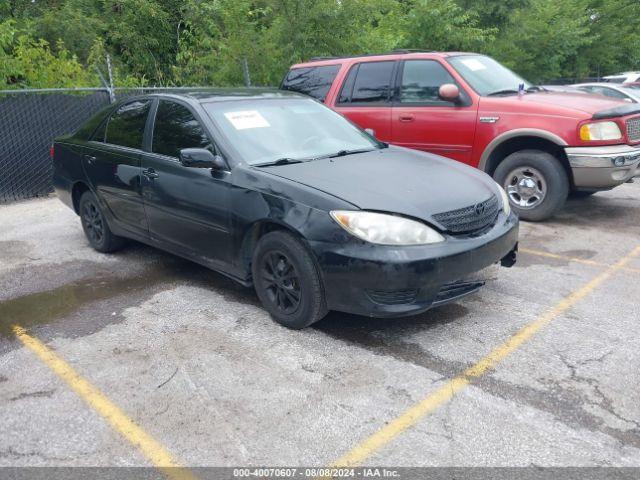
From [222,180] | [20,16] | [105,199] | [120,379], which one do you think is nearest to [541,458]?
[120,379]

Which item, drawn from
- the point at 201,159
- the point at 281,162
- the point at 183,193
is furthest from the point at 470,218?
the point at 183,193

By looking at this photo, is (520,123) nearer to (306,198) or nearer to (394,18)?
(306,198)

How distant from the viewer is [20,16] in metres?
13.4

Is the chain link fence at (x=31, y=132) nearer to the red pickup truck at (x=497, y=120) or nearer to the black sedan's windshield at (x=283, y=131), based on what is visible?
the red pickup truck at (x=497, y=120)

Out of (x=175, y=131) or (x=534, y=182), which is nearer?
(x=175, y=131)

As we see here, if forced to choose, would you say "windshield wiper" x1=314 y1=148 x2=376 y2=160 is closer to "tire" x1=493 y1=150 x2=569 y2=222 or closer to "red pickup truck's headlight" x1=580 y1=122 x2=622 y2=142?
"tire" x1=493 y1=150 x2=569 y2=222

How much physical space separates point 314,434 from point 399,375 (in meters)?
0.71

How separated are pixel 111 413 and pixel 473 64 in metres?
5.78

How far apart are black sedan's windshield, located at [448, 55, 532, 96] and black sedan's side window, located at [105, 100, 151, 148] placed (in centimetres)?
364

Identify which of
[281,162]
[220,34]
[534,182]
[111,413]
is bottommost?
[111,413]

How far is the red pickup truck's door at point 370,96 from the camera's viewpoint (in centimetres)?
718

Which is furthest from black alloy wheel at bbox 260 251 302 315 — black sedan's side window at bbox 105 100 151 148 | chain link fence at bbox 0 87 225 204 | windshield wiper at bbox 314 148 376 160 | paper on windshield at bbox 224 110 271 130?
chain link fence at bbox 0 87 225 204

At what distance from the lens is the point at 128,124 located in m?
5.24

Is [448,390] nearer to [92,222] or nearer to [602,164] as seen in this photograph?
[602,164]
